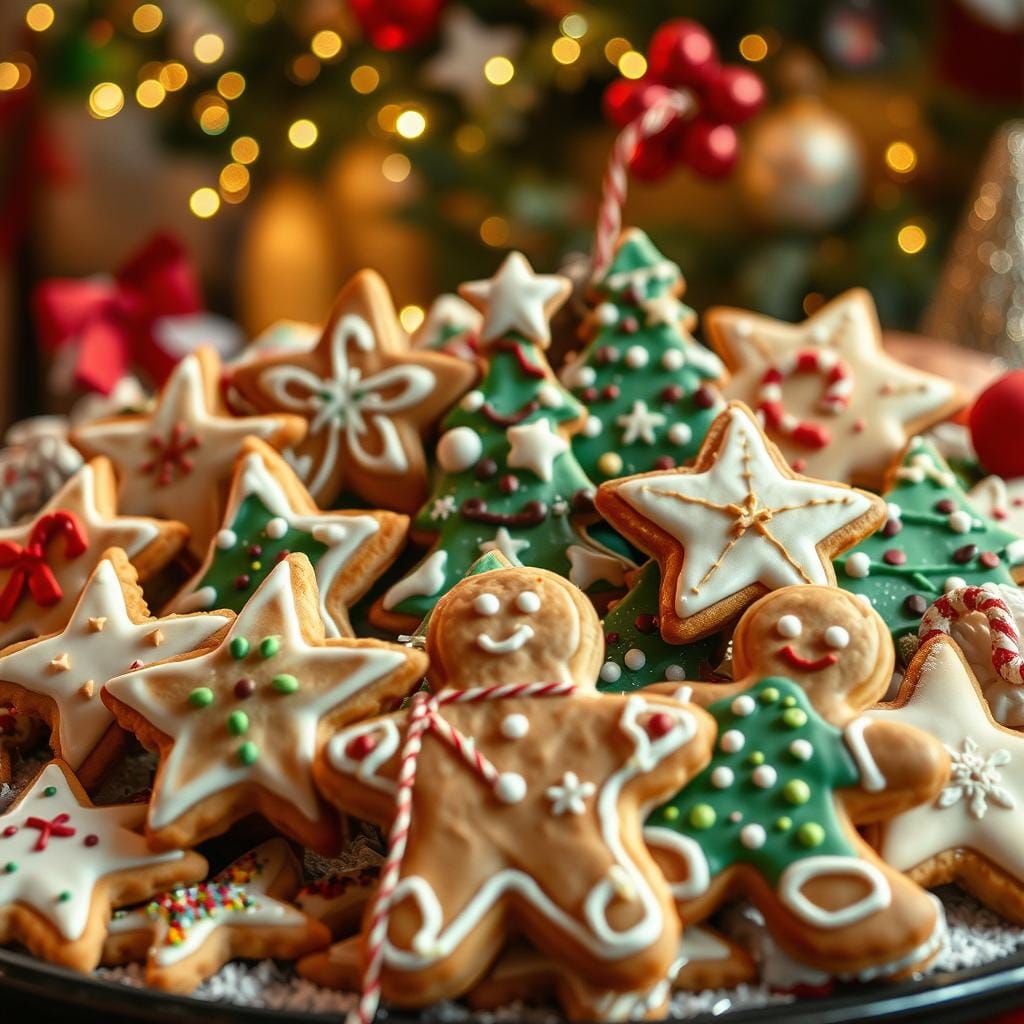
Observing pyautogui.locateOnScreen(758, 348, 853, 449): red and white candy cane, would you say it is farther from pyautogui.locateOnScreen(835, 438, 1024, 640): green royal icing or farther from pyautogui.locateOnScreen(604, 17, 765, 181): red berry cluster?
pyautogui.locateOnScreen(604, 17, 765, 181): red berry cluster

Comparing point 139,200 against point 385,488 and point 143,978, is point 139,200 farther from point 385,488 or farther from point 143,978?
point 143,978

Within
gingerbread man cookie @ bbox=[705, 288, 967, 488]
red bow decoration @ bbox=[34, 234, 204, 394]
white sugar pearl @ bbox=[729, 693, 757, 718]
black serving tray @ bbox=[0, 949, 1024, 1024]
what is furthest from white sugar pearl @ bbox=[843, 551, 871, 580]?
red bow decoration @ bbox=[34, 234, 204, 394]

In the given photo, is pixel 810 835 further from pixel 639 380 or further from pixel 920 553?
pixel 639 380

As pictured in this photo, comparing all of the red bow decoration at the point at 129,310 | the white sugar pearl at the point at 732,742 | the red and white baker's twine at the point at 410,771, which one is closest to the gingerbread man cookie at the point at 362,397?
the red and white baker's twine at the point at 410,771

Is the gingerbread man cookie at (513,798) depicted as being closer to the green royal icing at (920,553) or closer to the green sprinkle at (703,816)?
the green sprinkle at (703,816)

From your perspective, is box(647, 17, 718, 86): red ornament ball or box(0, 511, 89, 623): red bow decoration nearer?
box(0, 511, 89, 623): red bow decoration

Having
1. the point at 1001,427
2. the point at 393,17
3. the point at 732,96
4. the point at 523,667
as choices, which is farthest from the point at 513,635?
the point at 393,17

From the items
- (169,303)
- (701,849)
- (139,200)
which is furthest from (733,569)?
(139,200)
